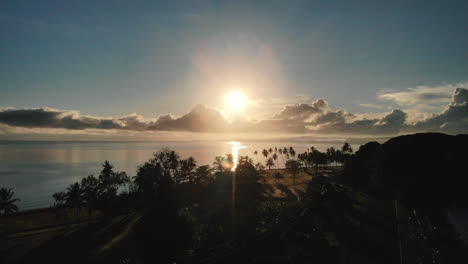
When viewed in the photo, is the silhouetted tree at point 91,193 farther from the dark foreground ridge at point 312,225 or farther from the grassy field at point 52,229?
the dark foreground ridge at point 312,225

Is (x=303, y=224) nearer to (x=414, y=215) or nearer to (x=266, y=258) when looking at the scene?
(x=266, y=258)

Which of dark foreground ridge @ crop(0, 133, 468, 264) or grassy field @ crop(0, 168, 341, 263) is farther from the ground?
dark foreground ridge @ crop(0, 133, 468, 264)

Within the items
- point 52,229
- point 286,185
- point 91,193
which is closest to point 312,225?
point 52,229

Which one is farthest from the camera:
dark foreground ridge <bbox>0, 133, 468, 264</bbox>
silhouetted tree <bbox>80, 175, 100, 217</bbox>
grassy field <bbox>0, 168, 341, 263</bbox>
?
silhouetted tree <bbox>80, 175, 100, 217</bbox>

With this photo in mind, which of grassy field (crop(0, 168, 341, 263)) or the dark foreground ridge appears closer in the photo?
the dark foreground ridge

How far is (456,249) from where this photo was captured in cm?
1784

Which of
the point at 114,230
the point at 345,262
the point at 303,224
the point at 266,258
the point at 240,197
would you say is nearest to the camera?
the point at 266,258

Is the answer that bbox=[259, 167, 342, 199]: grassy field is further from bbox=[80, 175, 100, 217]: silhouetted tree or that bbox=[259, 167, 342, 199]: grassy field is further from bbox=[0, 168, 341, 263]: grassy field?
bbox=[80, 175, 100, 217]: silhouetted tree

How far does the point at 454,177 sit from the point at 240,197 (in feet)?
93.1

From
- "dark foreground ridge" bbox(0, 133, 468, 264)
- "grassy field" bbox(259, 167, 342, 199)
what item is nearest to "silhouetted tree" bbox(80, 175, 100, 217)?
"dark foreground ridge" bbox(0, 133, 468, 264)

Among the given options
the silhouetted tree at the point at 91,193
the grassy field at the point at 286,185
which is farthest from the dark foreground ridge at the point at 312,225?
the grassy field at the point at 286,185

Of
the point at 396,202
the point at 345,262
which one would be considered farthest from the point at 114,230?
the point at 396,202

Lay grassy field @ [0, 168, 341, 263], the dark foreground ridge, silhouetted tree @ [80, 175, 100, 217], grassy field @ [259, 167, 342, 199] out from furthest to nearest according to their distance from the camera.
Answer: grassy field @ [259, 167, 342, 199], silhouetted tree @ [80, 175, 100, 217], grassy field @ [0, 168, 341, 263], the dark foreground ridge

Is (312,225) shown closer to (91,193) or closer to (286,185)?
(91,193)
